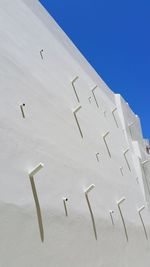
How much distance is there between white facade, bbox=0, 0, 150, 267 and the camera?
329cm

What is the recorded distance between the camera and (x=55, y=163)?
14.0 feet

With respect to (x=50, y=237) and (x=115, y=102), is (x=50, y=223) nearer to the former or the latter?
(x=50, y=237)

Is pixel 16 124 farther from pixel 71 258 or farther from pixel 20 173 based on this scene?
pixel 71 258

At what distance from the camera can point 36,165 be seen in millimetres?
3693

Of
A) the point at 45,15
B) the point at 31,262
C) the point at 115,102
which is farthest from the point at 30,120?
the point at 115,102

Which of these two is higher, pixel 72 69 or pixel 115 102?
pixel 115 102

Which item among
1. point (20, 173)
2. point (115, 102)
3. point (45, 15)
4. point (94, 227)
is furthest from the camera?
point (115, 102)

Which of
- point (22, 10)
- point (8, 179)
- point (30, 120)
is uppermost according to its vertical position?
point (22, 10)

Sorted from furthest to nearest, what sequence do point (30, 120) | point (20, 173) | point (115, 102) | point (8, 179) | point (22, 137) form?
point (115, 102) → point (30, 120) → point (22, 137) → point (20, 173) → point (8, 179)

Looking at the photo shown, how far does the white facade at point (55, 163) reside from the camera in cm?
329

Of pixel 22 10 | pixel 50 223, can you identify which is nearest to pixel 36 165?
pixel 50 223

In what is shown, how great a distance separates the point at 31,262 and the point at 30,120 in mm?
1412

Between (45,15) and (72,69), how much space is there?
107 centimetres

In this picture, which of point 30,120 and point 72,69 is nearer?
point 30,120
